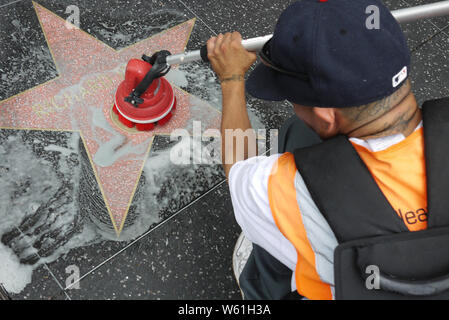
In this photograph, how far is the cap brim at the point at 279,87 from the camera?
2.83ft

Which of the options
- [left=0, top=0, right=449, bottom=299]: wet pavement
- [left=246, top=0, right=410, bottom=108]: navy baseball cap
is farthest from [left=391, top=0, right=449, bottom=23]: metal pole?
[left=0, top=0, right=449, bottom=299]: wet pavement

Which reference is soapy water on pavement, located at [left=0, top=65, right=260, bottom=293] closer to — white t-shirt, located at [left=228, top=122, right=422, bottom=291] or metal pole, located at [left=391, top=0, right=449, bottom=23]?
white t-shirt, located at [left=228, top=122, right=422, bottom=291]

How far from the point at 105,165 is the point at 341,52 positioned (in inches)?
44.5

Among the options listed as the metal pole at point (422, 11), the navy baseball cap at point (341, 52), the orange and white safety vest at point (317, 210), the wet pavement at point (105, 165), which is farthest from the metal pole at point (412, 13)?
the wet pavement at point (105, 165)

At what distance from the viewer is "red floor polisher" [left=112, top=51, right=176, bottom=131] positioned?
1.46 meters

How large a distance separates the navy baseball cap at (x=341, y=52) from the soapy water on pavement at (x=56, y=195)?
911 millimetres

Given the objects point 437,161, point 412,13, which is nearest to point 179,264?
point 437,161

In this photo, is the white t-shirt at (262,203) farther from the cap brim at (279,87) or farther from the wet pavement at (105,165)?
the wet pavement at (105,165)

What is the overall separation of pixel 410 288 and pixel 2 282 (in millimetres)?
1341

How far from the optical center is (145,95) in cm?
159

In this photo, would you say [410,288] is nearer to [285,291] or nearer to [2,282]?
[285,291]
